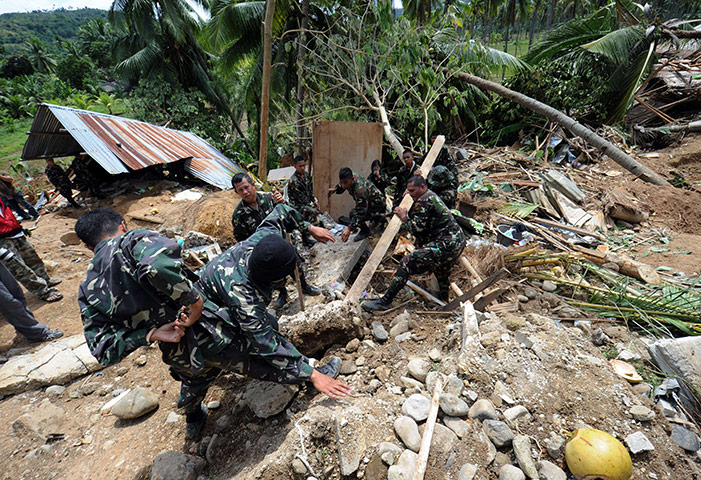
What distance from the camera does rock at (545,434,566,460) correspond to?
1.91 m

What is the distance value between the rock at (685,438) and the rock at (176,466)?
321 centimetres

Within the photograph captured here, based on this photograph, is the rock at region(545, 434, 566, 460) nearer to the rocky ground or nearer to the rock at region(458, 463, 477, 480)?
the rocky ground

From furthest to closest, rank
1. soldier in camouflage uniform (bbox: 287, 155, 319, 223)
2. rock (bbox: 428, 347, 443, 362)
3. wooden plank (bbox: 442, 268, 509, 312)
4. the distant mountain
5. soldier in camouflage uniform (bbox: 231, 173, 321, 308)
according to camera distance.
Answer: the distant mountain, soldier in camouflage uniform (bbox: 287, 155, 319, 223), soldier in camouflage uniform (bbox: 231, 173, 321, 308), wooden plank (bbox: 442, 268, 509, 312), rock (bbox: 428, 347, 443, 362)

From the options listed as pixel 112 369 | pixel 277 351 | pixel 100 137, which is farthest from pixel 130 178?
pixel 277 351

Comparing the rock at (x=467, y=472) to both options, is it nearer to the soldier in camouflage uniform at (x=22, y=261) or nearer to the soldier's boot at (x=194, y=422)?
the soldier's boot at (x=194, y=422)

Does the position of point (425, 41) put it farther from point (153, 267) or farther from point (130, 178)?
point (130, 178)

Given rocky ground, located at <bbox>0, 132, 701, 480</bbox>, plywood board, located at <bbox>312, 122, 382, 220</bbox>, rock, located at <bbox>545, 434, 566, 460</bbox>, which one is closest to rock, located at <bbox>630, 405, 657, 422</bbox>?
rocky ground, located at <bbox>0, 132, 701, 480</bbox>

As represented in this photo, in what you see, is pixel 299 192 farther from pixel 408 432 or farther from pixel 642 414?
pixel 642 414

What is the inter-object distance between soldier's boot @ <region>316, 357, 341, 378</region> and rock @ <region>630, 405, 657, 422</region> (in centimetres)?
210

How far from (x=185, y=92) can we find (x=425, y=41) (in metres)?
13.3

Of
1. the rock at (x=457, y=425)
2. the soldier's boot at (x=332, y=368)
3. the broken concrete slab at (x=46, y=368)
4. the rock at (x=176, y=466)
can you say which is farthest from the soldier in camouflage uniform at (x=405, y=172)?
the broken concrete slab at (x=46, y=368)

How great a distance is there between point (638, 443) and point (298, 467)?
2130 millimetres

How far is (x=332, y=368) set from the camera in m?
2.68

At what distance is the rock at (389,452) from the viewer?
76.1 inches
